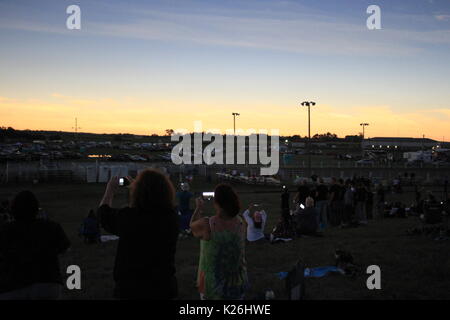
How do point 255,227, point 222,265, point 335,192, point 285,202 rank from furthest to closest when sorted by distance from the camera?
point 335,192, point 285,202, point 255,227, point 222,265

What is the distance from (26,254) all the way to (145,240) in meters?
1.17

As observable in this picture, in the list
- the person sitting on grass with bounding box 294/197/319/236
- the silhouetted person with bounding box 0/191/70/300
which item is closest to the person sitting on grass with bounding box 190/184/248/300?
the silhouetted person with bounding box 0/191/70/300

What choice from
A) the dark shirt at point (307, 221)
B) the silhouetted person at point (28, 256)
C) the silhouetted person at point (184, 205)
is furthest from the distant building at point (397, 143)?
the silhouetted person at point (28, 256)

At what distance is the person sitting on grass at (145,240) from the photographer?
334cm

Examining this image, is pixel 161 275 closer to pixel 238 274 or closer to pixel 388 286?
pixel 238 274

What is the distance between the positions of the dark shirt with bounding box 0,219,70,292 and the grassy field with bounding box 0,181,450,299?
334cm

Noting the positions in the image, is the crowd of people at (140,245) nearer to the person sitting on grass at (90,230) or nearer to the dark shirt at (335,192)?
the person sitting on grass at (90,230)

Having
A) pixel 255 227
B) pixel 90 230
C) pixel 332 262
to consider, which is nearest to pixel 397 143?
pixel 255 227

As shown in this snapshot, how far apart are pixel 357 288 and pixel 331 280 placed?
1.86 feet

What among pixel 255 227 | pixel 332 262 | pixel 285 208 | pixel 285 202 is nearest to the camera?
pixel 332 262

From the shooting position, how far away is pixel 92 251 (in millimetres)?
10852

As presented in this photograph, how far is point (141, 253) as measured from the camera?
3352 millimetres

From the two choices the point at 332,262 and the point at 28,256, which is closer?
the point at 28,256

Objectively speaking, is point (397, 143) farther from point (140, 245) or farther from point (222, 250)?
point (140, 245)
